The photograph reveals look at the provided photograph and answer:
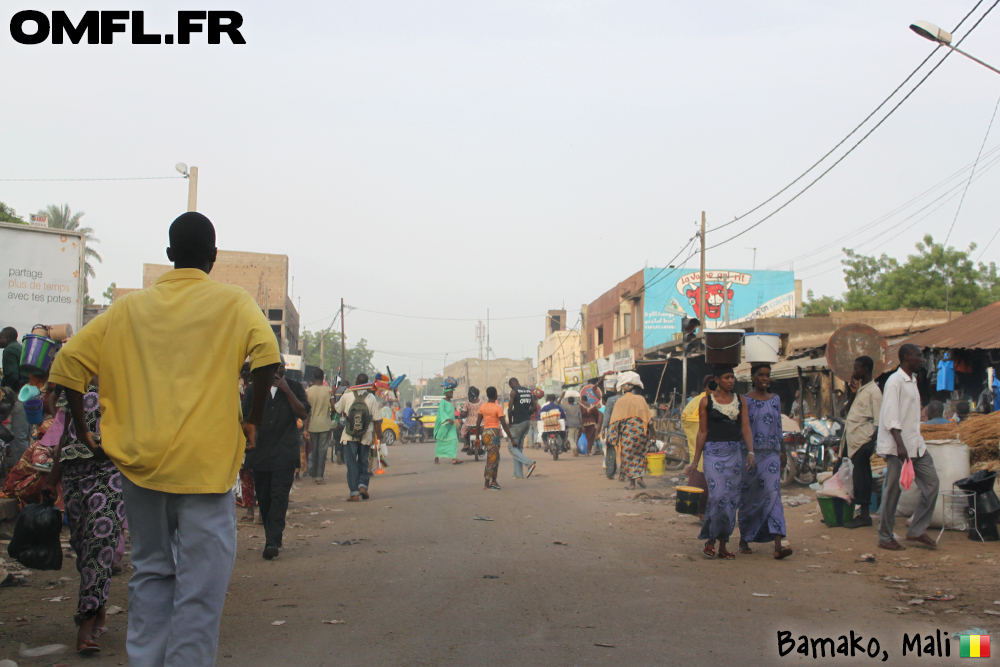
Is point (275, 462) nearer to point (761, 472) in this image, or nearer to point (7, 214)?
point (761, 472)

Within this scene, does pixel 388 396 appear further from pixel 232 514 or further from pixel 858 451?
pixel 232 514

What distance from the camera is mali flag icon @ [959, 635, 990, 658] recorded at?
446cm

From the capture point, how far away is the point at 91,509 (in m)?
4.79

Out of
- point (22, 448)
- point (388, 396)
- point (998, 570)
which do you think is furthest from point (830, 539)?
point (388, 396)

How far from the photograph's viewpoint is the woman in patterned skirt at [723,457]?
7.56 m

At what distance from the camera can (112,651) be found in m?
4.61

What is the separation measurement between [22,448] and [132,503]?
24.0 ft

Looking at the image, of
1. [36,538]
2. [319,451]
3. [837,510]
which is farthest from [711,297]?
[36,538]

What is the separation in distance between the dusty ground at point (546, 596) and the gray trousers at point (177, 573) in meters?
1.41

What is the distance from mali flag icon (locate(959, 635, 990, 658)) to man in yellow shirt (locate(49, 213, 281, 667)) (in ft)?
13.1

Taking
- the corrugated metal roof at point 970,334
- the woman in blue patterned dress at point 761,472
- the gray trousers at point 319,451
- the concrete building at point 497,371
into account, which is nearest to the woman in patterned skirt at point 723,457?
the woman in blue patterned dress at point 761,472

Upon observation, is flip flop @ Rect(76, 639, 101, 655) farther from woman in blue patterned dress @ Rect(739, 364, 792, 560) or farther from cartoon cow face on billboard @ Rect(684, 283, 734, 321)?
cartoon cow face on billboard @ Rect(684, 283, 734, 321)

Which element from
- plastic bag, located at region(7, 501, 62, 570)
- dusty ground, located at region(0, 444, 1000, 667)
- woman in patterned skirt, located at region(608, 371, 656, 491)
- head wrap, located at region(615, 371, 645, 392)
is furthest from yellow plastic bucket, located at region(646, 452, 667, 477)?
plastic bag, located at region(7, 501, 62, 570)

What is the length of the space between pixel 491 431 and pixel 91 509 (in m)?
9.68
